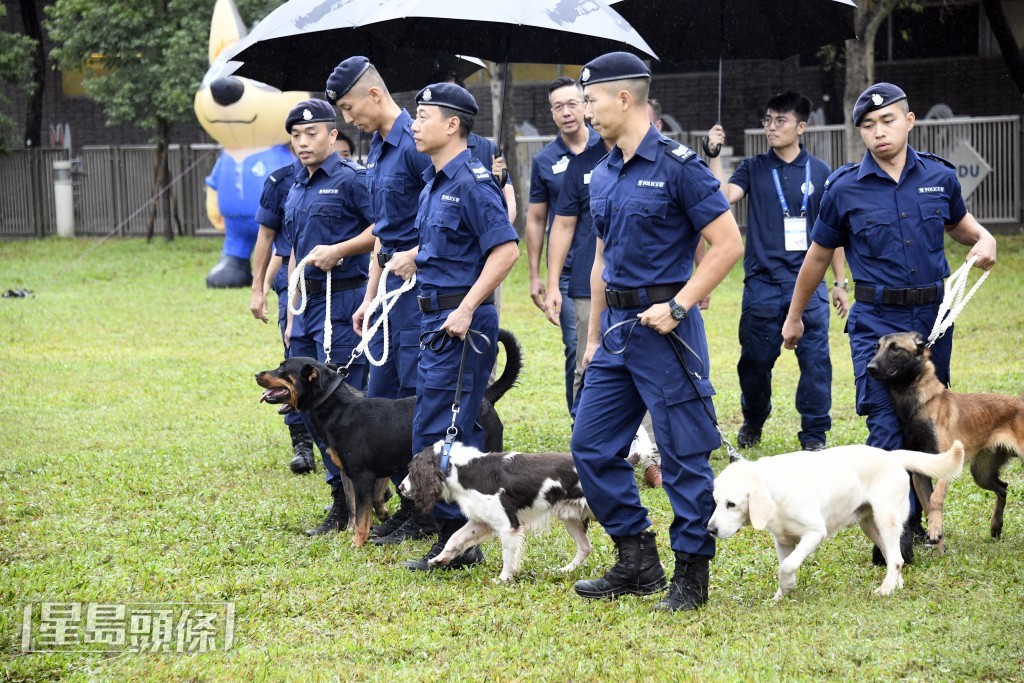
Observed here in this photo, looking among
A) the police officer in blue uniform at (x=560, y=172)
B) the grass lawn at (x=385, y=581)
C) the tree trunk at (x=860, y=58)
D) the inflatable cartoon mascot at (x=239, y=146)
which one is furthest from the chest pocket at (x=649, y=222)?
the tree trunk at (x=860, y=58)

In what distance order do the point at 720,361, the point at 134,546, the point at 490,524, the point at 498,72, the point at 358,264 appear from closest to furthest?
the point at 490,524 < the point at 134,546 < the point at 358,264 < the point at 720,361 < the point at 498,72

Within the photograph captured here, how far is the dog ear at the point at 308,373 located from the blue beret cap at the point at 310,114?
164cm

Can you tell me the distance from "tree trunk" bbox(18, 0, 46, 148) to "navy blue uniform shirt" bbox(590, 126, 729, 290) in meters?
27.8

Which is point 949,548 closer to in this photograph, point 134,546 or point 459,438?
point 459,438

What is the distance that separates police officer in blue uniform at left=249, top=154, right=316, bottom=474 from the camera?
7570 mm

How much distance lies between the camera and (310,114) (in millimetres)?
6910

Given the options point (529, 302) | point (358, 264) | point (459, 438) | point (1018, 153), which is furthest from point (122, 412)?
point (1018, 153)

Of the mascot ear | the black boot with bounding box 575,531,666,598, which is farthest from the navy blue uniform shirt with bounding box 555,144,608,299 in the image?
the mascot ear

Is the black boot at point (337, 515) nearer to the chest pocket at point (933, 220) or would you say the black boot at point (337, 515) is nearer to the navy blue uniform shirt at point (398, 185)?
the navy blue uniform shirt at point (398, 185)

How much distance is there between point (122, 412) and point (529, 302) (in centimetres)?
773

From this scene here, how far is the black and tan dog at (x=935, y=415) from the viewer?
209 inches

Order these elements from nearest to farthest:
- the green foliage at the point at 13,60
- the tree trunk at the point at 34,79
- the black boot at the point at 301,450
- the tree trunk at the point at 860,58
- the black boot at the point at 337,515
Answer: the black boot at the point at 337,515
the black boot at the point at 301,450
the tree trunk at the point at 860,58
the green foliage at the point at 13,60
the tree trunk at the point at 34,79

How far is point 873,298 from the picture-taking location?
5.51 metres

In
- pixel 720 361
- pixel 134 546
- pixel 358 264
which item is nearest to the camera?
pixel 134 546
